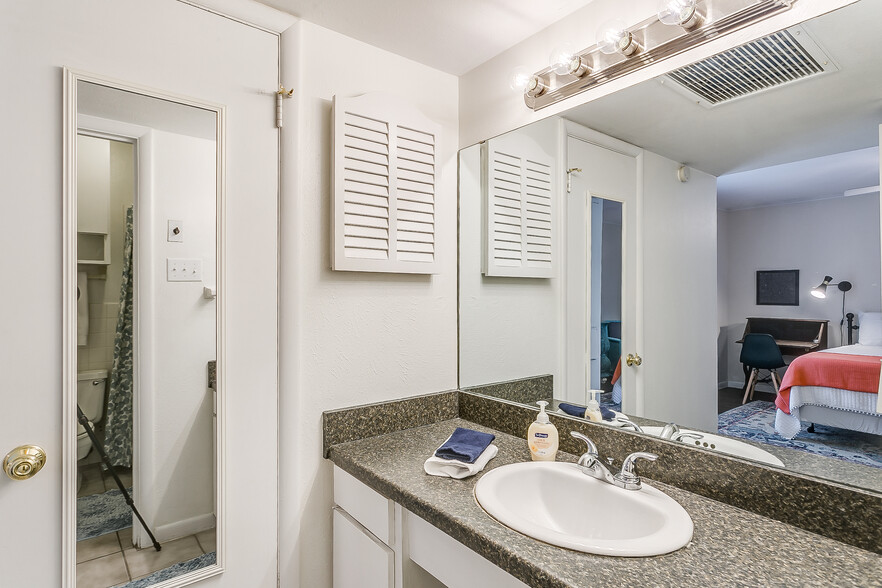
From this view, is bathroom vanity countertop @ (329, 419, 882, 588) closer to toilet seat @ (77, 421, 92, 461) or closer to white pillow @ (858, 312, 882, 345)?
white pillow @ (858, 312, 882, 345)

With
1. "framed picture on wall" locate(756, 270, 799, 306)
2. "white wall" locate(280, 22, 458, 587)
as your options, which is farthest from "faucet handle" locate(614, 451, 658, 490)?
"white wall" locate(280, 22, 458, 587)

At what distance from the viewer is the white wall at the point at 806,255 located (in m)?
0.95

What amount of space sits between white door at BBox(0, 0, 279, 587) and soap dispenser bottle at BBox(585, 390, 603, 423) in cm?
97

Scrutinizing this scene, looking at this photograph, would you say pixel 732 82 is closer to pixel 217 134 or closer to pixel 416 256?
pixel 416 256

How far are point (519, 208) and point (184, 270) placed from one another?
1.11 meters

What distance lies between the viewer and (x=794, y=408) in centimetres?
105

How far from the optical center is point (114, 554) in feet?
3.84

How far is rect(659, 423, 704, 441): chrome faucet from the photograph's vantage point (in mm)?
1196

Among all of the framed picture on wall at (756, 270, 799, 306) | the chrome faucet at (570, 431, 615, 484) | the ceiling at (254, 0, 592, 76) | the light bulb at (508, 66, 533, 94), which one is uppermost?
the ceiling at (254, 0, 592, 76)

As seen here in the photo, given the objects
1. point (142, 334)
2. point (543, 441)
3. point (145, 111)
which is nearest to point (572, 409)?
point (543, 441)

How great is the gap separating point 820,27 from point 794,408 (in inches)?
32.8

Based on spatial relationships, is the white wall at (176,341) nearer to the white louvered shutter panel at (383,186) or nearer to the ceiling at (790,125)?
the white louvered shutter panel at (383,186)

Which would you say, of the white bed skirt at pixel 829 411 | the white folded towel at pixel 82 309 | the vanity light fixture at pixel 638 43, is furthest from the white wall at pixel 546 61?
the white folded towel at pixel 82 309

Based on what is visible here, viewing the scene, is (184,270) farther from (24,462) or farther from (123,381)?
(24,462)
